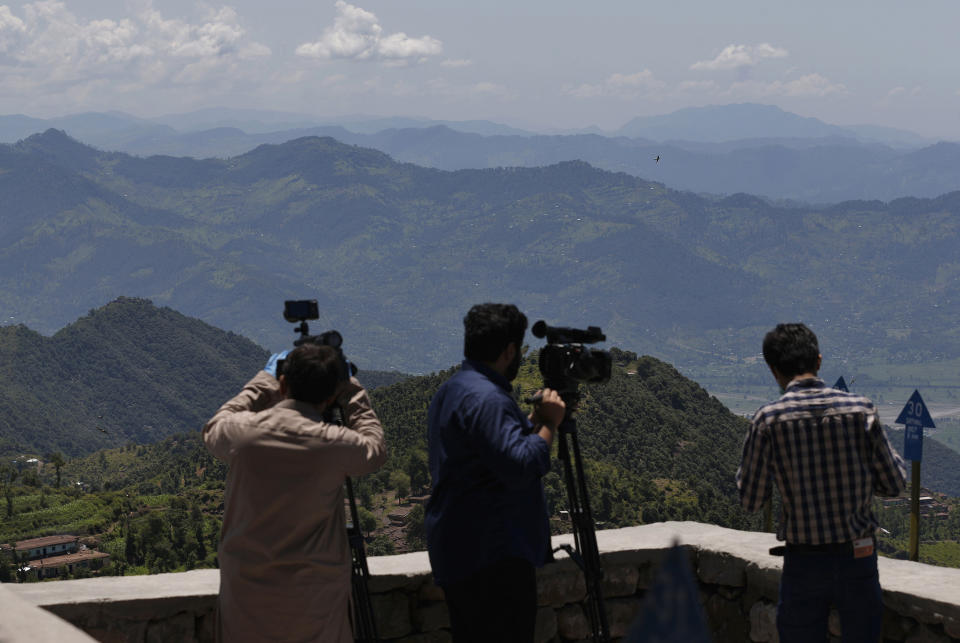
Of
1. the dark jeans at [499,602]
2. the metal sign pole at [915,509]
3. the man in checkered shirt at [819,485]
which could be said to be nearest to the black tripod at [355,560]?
the dark jeans at [499,602]

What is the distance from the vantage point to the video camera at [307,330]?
3.63 m

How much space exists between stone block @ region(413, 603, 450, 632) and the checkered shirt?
1.66m

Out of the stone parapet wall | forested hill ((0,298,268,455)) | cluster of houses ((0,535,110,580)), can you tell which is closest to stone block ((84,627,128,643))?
the stone parapet wall

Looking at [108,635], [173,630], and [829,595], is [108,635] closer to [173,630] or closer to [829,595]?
[173,630]

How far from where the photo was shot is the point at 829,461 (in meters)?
3.57

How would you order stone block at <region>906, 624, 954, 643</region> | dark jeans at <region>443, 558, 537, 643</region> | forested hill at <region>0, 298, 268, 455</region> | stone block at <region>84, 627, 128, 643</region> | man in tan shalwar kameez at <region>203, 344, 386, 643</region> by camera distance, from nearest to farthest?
man in tan shalwar kameez at <region>203, 344, 386, 643</region>, dark jeans at <region>443, 558, 537, 643</region>, stone block at <region>84, 627, 128, 643</region>, stone block at <region>906, 624, 954, 643</region>, forested hill at <region>0, 298, 268, 455</region>

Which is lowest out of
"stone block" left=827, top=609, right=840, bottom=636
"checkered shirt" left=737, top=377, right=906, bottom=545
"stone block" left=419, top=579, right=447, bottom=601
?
"stone block" left=827, top=609, right=840, bottom=636

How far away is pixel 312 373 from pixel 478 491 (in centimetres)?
68

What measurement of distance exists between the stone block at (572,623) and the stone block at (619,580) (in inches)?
7.5

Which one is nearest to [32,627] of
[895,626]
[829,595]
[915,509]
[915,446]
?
[829,595]

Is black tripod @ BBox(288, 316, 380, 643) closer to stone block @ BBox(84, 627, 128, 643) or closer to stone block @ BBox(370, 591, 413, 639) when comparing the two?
stone block @ BBox(370, 591, 413, 639)

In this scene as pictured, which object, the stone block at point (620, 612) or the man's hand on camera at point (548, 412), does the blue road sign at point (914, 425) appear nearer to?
the stone block at point (620, 612)

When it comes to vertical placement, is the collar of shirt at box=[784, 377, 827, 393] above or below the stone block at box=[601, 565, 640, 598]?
above

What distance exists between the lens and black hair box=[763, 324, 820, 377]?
12.1 feet
